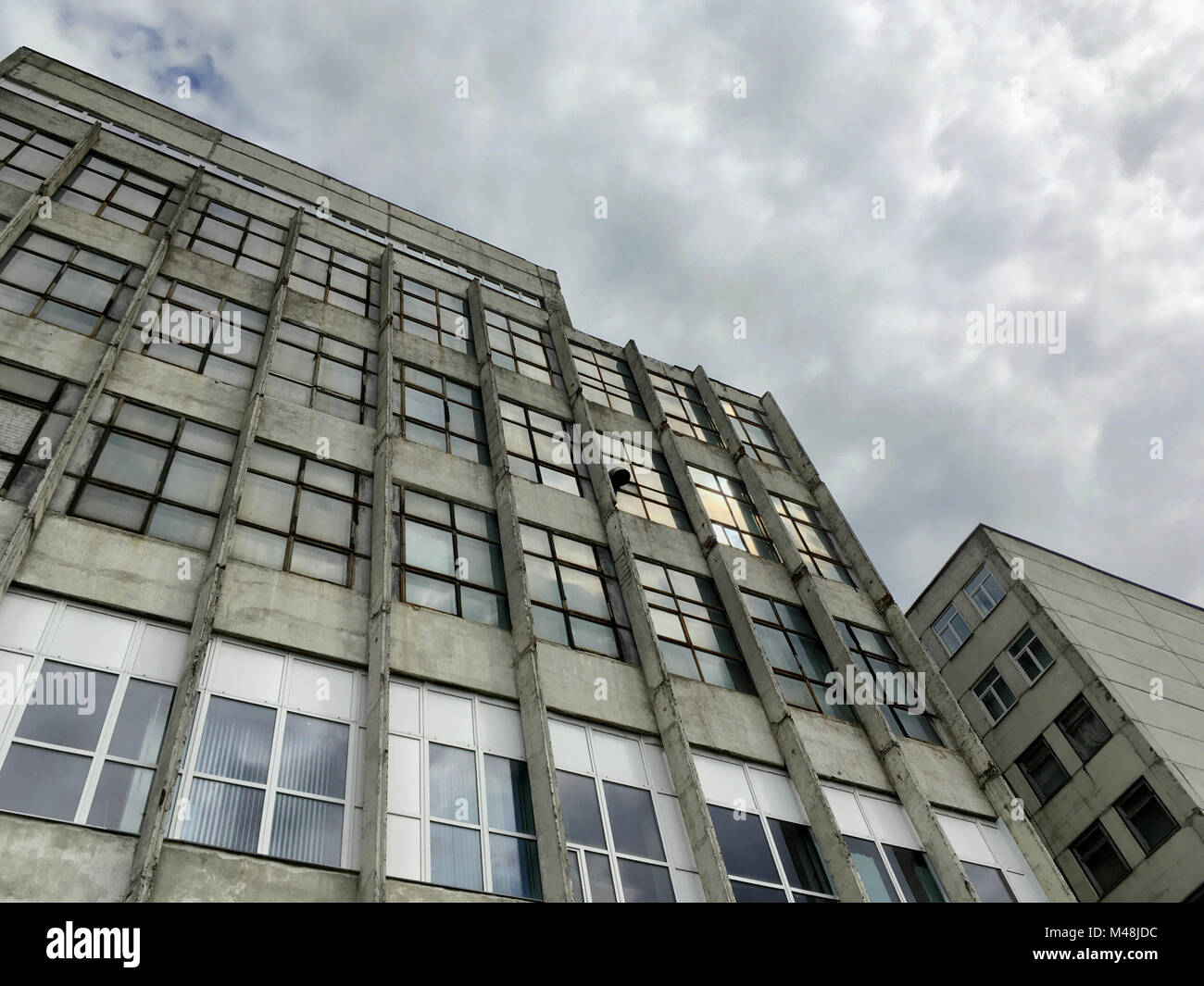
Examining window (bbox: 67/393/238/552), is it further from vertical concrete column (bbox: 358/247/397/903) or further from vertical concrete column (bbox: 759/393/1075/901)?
vertical concrete column (bbox: 759/393/1075/901)

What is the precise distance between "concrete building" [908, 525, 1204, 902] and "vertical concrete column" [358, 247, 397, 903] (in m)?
18.9

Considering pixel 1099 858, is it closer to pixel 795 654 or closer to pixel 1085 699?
pixel 1085 699

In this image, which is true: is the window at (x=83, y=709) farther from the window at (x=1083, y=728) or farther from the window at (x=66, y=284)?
the window at (x=1083, y=728)

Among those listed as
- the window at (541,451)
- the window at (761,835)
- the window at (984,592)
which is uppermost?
the window at (984,592)

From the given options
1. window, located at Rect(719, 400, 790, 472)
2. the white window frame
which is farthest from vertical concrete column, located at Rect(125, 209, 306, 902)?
the white window frame

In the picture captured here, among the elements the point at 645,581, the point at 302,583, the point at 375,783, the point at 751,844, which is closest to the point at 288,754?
the point at 375,783

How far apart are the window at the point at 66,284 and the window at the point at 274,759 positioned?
8.30 metres

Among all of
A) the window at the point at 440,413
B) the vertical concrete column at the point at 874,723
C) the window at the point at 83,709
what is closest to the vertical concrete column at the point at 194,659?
the window at the point at 83,709

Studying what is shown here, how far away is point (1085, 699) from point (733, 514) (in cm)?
1259

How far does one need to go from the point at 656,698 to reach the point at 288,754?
6.38 meters

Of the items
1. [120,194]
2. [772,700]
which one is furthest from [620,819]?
[120,194]

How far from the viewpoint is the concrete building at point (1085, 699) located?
21969mm

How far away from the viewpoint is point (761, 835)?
14109 millimetres

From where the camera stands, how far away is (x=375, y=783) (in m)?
11.0
